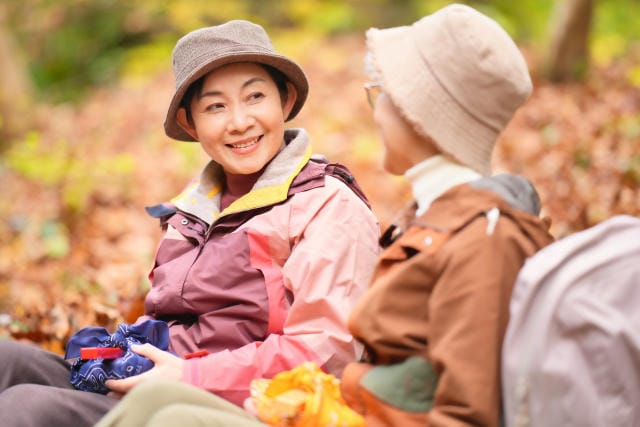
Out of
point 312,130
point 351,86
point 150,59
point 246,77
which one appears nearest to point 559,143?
point 312,130

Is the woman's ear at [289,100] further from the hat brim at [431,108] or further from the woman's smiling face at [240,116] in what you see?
the hat brim at [431,108]

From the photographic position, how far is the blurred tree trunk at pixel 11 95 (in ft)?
35.2

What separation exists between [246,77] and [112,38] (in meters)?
12.1

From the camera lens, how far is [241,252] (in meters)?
3.00

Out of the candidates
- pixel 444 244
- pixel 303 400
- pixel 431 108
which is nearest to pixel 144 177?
pixel 303 400

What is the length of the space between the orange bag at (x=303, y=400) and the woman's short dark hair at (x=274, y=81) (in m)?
1.25

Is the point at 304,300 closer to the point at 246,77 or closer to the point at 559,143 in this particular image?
the point at 246,77

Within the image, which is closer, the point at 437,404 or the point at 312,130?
the point at 437,404

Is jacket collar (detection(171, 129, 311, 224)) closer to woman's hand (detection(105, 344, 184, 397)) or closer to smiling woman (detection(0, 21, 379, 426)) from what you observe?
smiling woman (detection(0, 21, 379, 426))

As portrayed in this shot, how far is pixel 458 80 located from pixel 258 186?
106 cm

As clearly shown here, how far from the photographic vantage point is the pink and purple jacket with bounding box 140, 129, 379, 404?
2750mm

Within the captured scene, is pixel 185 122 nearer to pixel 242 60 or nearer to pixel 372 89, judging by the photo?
pixel 242 60

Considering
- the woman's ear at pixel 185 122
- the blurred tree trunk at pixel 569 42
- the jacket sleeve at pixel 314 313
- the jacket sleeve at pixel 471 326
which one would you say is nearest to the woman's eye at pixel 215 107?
the woman's ear at pixel 185 122

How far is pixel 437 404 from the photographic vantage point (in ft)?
7.22
